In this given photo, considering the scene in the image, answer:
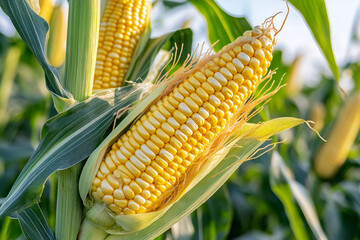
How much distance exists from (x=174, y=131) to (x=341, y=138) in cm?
257

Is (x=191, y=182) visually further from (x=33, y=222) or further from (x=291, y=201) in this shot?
(x=291, y=201)

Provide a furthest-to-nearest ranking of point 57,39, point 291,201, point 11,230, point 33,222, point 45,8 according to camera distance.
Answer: point 57,39 < point 45,8 < point 291,201 < point 11,230 < point 33,222

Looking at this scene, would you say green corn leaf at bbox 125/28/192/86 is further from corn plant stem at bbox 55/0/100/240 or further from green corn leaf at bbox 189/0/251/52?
corn plant stem at bbox 55/0/100/240

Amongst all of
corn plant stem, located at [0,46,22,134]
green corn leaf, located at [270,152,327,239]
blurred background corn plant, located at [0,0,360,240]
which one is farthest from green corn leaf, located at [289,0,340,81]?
corn plant stem, located at [0,46,22,134]

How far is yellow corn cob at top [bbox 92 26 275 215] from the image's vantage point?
4.25 ft

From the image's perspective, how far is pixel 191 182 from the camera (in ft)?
4.62

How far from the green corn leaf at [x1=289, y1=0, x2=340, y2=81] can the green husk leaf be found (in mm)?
331

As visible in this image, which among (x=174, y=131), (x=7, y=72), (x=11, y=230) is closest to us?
(x=174, y=131)

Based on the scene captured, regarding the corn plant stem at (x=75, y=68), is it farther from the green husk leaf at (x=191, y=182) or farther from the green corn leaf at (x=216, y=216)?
the green corn leaf at (x=216, y=216)

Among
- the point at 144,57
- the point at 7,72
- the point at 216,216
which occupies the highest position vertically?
the point at 144,57

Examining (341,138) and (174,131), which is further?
(341,138)

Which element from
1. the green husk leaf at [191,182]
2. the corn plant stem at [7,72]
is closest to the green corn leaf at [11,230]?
the green husk leaf at [191,182]

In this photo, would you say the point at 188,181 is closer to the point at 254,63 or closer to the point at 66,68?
the point at 254,63

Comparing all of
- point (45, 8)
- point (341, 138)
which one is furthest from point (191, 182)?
point (341, 138)
